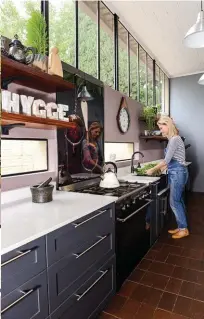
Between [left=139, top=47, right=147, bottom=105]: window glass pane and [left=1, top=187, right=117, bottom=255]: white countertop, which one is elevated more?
[left=139, top=47, right=147, bottom=105]: window glass pane

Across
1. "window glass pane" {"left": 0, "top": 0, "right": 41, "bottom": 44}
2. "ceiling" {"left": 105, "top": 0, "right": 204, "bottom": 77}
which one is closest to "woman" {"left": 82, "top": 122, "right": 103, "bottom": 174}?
"window glass pane" {"left": 0, "top": 0, "right": 41, "bottom": 44}

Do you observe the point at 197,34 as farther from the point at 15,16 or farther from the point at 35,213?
the point at 35,213

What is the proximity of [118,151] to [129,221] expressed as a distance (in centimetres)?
169

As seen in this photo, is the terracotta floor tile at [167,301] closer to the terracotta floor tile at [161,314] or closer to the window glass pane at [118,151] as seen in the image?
the terracotta floor tile at [161,314]

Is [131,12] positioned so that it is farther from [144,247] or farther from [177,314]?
[177,314]

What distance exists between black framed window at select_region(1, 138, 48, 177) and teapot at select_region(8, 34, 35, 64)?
0.58 m

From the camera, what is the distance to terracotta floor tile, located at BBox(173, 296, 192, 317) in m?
1.73

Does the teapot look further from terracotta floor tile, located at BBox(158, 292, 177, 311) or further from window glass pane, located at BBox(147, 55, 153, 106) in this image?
window glass pane, located at BBox(147, 55, 153, 106)

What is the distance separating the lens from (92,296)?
1.54 meters

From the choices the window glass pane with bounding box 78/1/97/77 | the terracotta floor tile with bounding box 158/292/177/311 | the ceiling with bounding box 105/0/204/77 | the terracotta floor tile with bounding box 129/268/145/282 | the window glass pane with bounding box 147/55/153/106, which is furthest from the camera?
the window glass pane with bounding box 147/55/153/106

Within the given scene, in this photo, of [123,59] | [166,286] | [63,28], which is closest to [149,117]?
[123,59]

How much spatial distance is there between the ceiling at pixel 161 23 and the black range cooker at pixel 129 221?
2.31m

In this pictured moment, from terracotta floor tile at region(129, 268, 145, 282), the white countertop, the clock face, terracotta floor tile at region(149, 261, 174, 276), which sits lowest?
terracotta floor tile at region(129, 268, 145, 282)

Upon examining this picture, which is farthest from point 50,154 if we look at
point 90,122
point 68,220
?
point 68,220
